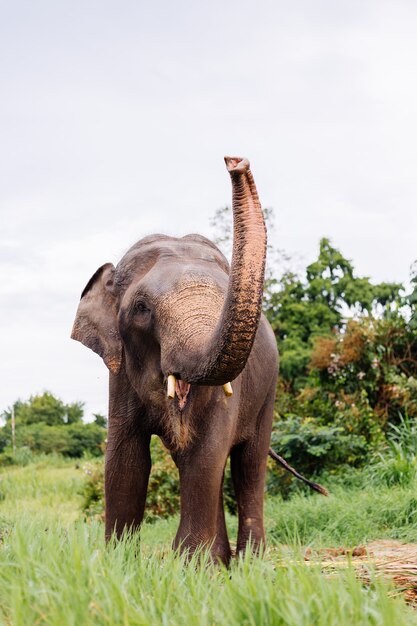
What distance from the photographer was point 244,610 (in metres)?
2.69

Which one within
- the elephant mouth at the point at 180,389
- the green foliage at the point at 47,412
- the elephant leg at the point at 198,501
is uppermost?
the green foliage at the point at 47,412

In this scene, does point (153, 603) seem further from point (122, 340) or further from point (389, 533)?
point (389, 533)

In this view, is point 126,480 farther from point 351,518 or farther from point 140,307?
point 351,518

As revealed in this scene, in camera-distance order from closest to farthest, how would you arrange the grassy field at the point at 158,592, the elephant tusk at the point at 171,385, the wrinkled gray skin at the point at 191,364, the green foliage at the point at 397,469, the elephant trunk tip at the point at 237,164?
1. the grassy field at the point at 158,592
2. the elephant trunk tip at the point at 237,164
3. the wrinkled gray skin at the point at 191,364
4. the elephant tusk at the point at 171,385
5. the green foliage at the point at 397,469

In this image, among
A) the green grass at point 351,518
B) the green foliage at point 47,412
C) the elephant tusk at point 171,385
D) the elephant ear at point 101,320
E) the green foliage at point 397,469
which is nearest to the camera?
the elephant tusk at point 171,385

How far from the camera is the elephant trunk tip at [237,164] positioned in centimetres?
364

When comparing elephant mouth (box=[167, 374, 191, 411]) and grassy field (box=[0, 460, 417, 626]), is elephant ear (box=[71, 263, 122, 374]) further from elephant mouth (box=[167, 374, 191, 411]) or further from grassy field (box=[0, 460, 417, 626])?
grassy field (box=[0, 460, 417, 626])

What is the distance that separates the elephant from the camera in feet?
12.3

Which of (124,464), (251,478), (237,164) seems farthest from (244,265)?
(251,478)

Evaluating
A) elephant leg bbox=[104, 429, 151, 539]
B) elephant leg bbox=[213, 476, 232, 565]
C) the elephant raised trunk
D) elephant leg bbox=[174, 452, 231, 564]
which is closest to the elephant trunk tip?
the elephant raised trunk

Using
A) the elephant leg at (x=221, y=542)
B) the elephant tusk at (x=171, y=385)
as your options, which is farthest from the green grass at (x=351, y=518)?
the elephant tusk at (x=171, y=385)

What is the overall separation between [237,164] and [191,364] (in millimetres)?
989

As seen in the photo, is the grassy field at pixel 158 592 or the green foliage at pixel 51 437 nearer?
the grassy field at pixel 158 592

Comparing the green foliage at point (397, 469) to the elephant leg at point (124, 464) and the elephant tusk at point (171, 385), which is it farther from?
the elephant tusk at point (171, 385)
